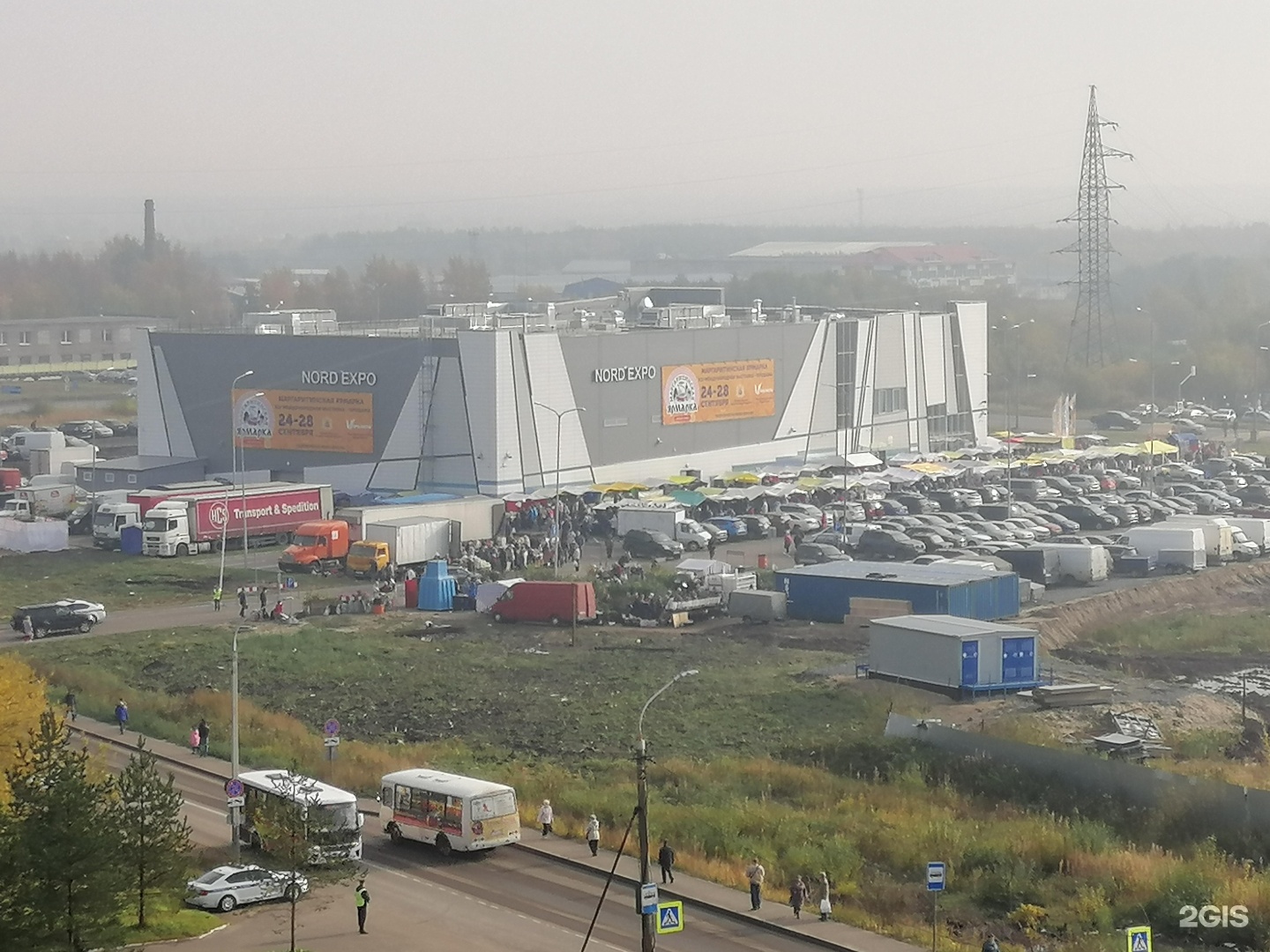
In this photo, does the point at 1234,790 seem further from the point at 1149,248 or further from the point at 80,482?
the point at 1149,248

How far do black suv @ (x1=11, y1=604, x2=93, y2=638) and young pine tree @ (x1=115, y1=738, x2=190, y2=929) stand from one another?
17352 millimetres

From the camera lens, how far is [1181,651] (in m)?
32.1

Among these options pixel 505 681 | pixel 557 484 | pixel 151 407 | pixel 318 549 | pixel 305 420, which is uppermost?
pixel 151 407

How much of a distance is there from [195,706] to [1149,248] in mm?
140302

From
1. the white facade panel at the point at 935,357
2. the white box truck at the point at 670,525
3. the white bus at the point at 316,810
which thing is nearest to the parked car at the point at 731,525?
the white box truck at the point at 670,525

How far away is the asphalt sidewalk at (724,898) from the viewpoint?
16.5 m

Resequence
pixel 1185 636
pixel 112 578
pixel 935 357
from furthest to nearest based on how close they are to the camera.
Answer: pixel 935 357 → pixel 112 578 → pixel 1185 636

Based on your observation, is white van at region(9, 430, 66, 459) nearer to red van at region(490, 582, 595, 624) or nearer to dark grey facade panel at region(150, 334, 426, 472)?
dark grey facade panel at region(150, 334, 426, 472)

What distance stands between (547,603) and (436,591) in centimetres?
277

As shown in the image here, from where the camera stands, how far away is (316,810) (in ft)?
56.6

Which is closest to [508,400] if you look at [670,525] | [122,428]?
[670,525]

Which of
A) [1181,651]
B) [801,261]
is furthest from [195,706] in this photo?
[801,261]

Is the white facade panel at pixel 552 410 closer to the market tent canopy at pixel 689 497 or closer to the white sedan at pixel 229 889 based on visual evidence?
the market tent canopy at pixel 689 497

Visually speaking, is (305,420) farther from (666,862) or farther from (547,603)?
(666,862)
